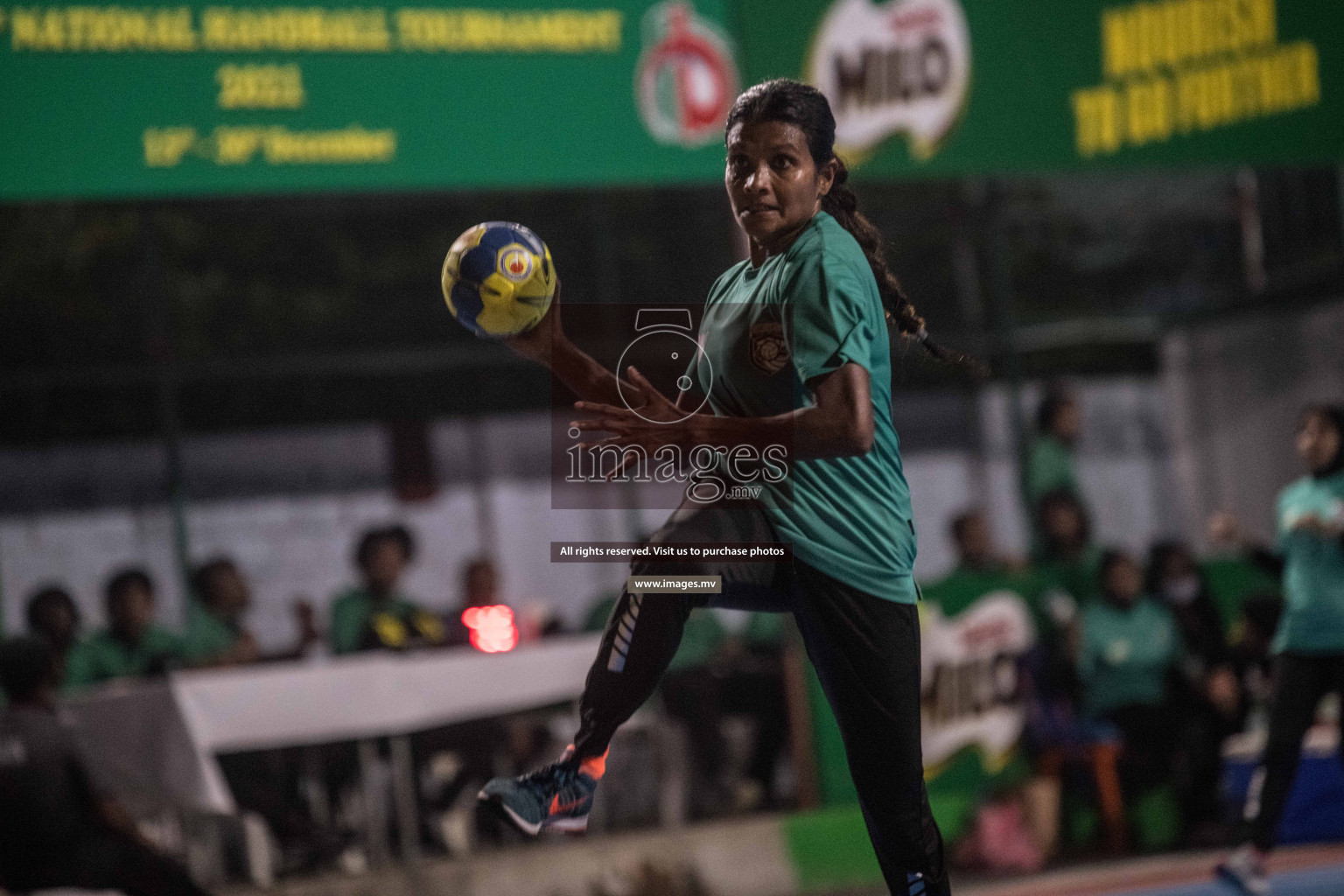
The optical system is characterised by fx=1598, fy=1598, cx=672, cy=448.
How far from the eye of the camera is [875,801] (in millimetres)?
3674

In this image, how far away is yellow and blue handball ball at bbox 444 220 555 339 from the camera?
3.57m

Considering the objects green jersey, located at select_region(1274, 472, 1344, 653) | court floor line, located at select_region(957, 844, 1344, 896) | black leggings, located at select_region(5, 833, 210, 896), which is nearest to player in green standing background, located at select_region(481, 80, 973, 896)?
black leggings, located at select_region(5, 833, 210, 896)

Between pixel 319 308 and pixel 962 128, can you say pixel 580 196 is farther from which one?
pixel 962 128

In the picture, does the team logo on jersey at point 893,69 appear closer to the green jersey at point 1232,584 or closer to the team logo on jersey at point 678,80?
the team logo on jersey at point 678,80

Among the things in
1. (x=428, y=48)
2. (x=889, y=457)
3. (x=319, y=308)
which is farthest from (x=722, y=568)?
(x=319, y=308)

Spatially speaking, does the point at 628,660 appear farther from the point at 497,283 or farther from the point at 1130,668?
the point at 1130,668

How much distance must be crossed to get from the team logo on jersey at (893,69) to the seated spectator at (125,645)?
4.45 metres

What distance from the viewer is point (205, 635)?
8289mm

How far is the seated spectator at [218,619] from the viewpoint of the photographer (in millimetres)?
8172

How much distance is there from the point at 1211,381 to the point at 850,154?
4.61m

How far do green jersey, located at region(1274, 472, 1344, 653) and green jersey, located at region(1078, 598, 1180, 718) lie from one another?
59.9 inches

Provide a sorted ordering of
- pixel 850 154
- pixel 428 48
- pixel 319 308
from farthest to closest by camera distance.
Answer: pixel 319 308 → pixel 850 154 → pixel 428 48

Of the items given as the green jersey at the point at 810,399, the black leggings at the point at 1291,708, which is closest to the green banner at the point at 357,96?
the black leggings at the point at 1291,708

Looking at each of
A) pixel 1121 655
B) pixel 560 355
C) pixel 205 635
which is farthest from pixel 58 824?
pixel 1121 655
